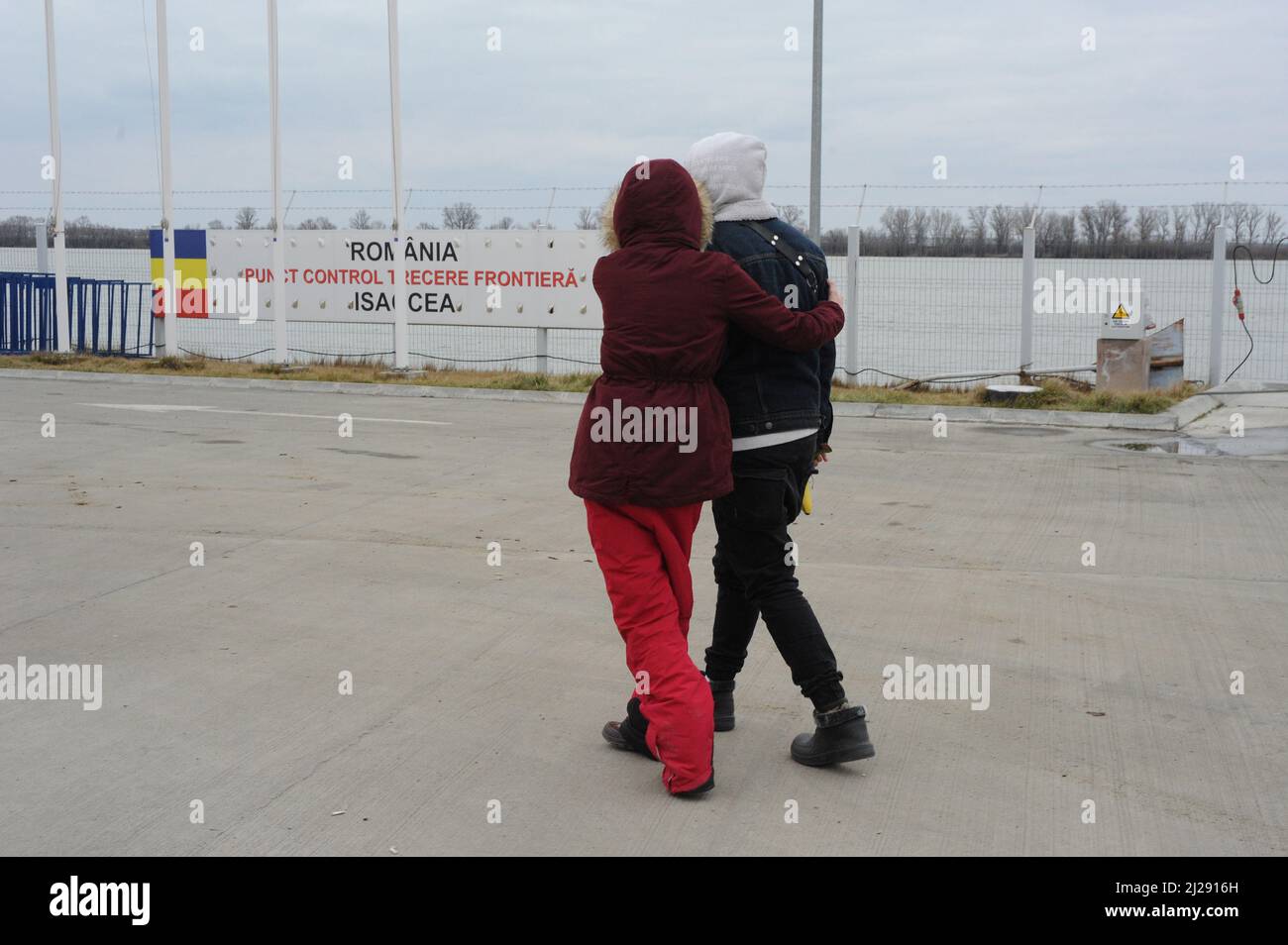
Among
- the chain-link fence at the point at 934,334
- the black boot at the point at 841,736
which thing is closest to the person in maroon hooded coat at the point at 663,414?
the black boot at the point at 841,736

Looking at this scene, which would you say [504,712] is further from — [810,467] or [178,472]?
[178,472]

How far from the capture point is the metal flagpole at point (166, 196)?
1995cm

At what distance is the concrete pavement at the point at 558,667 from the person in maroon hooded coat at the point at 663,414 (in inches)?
13.8

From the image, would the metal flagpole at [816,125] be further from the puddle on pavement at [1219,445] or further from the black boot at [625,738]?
the black boot at [625,738]

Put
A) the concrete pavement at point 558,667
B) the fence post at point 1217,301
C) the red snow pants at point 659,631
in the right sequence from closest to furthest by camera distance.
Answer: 1. the concrete pavement at point 558,667
2. the red snow pants at point 659,631
3. the fence post at point 1217,301

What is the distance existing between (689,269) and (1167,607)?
11.8ft

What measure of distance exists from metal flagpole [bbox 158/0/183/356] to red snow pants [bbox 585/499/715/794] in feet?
59.3

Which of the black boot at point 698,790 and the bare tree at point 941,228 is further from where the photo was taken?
the bare tree at point 941,228

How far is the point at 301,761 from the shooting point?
4262mm

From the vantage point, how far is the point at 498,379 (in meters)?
18.1

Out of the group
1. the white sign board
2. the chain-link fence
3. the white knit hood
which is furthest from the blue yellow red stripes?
the white knit hood

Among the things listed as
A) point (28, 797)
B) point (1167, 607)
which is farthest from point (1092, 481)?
point (28, 797)

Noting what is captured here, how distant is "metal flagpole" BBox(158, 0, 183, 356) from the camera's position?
65.5 ft

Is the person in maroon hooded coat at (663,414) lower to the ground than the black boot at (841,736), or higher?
higher
